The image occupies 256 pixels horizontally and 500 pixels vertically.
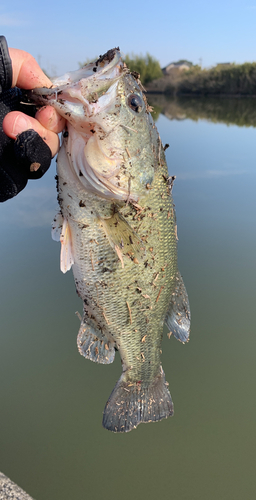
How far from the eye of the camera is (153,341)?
6.40 feet

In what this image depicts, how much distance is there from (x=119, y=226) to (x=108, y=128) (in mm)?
441

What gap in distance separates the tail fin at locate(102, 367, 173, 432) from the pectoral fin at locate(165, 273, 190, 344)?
34cm

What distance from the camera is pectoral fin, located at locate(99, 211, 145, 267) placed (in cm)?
158

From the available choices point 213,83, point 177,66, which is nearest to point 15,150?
point 213,83

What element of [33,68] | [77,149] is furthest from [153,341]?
[33,68]

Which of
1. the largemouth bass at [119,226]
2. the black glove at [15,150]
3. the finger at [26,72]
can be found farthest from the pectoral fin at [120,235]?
the finger at [26,72]

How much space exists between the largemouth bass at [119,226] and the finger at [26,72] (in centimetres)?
4

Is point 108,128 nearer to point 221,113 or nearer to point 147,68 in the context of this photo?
point 221,113

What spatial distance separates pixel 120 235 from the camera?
A: 1.60 m

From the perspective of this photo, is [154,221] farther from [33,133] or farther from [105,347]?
[105,347]

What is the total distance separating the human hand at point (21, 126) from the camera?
4.21ft

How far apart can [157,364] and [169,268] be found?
0.65 m

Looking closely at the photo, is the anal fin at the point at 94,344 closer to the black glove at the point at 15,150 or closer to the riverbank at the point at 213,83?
the black glove at the point at 15,150

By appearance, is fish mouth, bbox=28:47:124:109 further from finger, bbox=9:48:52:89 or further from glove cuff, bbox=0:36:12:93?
glove cuff, bbox=0:36:12:93
